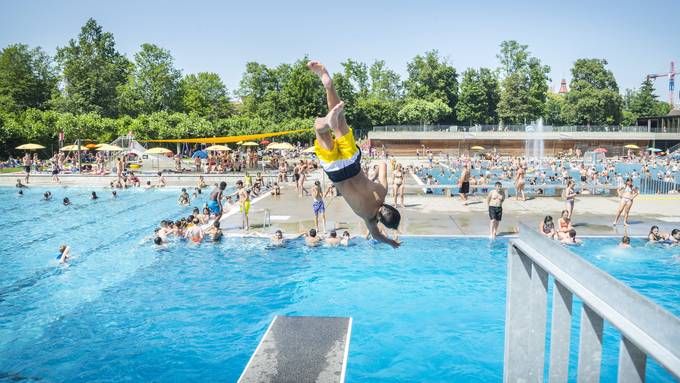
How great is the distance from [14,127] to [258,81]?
3812cm

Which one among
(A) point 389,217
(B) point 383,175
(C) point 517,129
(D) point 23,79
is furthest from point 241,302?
(D) point 23,79

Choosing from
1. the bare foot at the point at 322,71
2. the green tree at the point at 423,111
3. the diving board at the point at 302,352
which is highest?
the green tree at the point at 423,111

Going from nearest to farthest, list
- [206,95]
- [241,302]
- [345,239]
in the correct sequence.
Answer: [241,302]
[345,239]
[206,95]

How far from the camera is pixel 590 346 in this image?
262 cm

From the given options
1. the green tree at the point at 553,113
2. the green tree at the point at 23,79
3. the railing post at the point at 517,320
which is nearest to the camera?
the railing post at the point at 517,320

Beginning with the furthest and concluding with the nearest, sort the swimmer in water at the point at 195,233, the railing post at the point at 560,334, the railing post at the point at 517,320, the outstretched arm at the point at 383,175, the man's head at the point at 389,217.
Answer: the swimmer in water at the point at 195,233
the outstretched arm at the point at 383,175
the man's head at the point at 389,217
the railing post at the point at 517,320
the railing post at the point at 560,334

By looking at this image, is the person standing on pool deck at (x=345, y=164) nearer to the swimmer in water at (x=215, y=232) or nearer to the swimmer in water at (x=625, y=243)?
the swimmer in water at (x=215, y=232)

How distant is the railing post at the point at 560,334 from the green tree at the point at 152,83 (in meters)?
68.3

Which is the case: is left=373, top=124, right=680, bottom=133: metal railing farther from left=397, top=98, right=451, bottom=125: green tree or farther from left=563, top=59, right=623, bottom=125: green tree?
left=563, top=59, right=623, bottom=125: green tree

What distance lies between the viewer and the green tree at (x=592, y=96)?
71125 mm

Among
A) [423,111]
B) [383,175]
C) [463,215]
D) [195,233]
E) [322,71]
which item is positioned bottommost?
[195,233]

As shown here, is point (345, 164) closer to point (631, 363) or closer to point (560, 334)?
point (560, 334)

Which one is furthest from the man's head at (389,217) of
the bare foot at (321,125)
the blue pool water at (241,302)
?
the blue pool water at (241,302)

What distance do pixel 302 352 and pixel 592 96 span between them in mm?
76681
